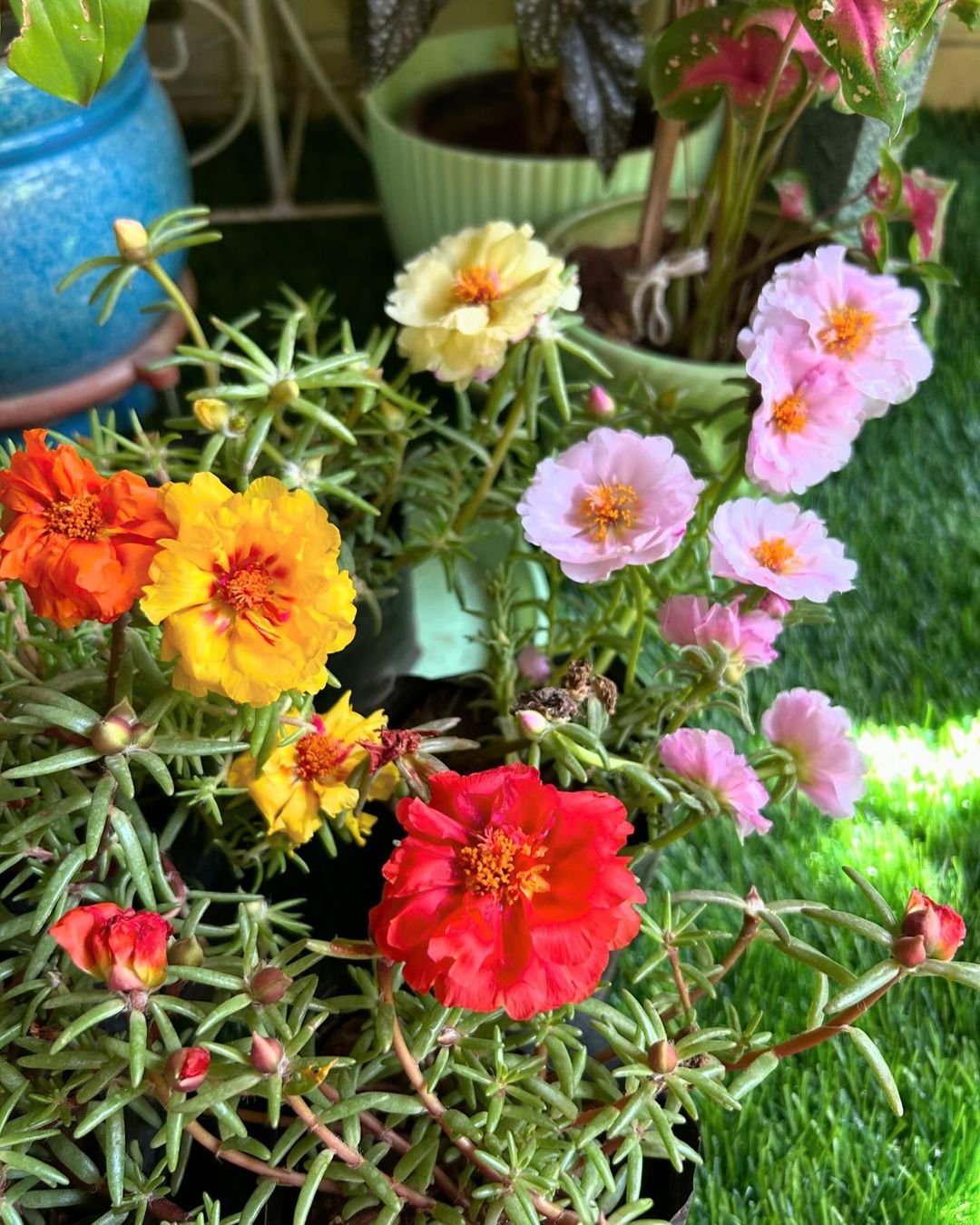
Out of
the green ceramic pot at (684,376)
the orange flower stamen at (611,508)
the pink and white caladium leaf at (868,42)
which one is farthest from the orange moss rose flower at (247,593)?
the green ceramic pot at (684,376)

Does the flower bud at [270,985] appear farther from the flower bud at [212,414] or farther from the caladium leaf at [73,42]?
the caladium leaf at [73,42]

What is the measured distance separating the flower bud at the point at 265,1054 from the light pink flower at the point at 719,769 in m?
0.26

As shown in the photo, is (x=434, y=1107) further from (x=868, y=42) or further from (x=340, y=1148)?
(x=868, y=42)

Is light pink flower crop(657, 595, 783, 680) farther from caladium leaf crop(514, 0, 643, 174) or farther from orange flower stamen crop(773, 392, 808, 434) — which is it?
caladium leaf crop(514, 0, 643, 174)

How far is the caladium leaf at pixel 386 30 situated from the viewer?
1127 mm

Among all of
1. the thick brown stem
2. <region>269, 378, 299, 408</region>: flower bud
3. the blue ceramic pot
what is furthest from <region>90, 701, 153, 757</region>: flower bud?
the thick brown stem

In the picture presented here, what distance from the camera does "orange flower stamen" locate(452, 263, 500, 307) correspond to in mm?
681

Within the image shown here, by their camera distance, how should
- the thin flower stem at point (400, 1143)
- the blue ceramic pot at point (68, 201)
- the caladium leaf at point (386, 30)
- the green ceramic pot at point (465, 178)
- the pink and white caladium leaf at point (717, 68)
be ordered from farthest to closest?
the green ceramic pot at point (465, 178), the caladium leaf at point (386, 30), the blue ceramic pot at point (68, 201), the pink and white caladium leaf at point (717, 68), the thin flower stem at point (400, 1143)

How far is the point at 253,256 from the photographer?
160 cm

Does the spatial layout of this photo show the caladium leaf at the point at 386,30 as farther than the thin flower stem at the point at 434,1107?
Yes

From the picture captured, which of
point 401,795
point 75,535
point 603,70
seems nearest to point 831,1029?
point 401,795

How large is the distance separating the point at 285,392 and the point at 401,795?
9.8 inches

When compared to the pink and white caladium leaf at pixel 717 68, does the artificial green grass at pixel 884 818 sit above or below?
below

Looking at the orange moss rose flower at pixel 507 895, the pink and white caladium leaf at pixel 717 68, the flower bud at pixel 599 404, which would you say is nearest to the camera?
the orange moss rose flower at pixel 507 895
